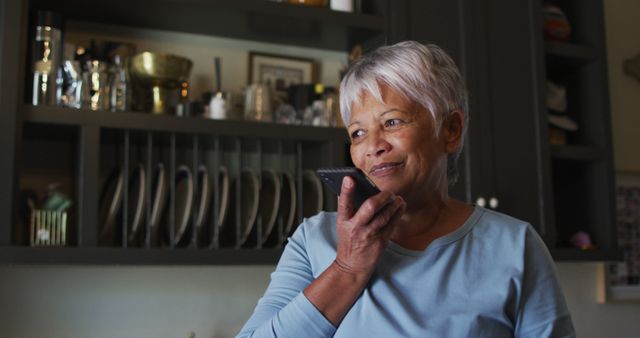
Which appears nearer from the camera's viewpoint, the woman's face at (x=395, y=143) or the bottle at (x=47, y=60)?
the woman's face at (x=395, y=143)

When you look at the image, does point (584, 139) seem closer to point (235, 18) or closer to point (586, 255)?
point (586, 255)

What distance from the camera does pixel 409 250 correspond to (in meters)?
0.91

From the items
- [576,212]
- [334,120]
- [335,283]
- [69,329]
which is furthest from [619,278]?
[335,283]

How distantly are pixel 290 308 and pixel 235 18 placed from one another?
1367mm

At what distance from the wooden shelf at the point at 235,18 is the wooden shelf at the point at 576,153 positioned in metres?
0.77

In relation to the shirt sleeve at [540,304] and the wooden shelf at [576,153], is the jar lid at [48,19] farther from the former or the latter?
the wooden shelf at [576,153]

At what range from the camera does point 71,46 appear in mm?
1860

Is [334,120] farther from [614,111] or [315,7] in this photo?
[614,111]

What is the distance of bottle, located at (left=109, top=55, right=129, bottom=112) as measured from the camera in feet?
6.04

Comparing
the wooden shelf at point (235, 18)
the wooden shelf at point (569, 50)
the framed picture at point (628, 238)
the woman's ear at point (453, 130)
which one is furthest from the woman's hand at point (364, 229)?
the framed picture at point (628, 238)

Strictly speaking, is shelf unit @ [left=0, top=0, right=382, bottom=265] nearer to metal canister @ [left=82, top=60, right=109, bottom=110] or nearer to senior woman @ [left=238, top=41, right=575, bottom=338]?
metal canister @ [left=82, top=60, right=109, bottom=110]

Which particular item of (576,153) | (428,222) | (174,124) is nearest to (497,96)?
(576,153)

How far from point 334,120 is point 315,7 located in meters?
0.34

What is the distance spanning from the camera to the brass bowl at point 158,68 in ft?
6.19
